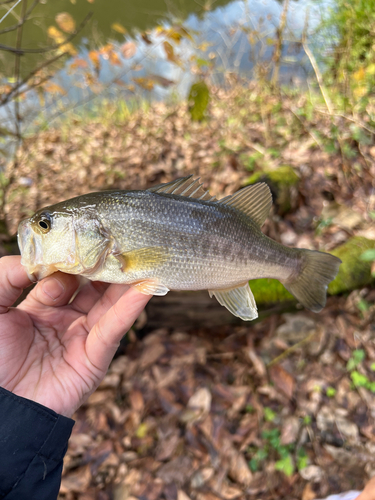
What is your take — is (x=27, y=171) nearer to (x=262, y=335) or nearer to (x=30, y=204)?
(x=30, y=204)

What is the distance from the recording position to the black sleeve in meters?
1.50

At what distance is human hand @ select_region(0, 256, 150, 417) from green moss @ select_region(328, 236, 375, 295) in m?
2.31

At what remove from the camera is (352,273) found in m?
3.20

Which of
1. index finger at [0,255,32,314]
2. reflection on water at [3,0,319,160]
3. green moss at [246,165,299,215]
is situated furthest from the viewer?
reflection on water at [3,0,319,160]

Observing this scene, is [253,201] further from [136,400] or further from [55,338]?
[136,400]

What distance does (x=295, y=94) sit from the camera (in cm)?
650

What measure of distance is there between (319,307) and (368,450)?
1.39 metres

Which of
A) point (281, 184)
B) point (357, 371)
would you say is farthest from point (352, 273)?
point (281, 184)

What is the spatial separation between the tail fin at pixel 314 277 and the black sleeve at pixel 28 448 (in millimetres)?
1693

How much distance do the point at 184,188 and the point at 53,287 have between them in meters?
1.01

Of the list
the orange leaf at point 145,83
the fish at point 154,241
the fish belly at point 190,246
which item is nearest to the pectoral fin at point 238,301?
the fish at point 154,241

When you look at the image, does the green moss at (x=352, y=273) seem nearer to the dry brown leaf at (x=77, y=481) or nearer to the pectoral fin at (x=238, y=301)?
the pectoral fin at (x=238, y=301)

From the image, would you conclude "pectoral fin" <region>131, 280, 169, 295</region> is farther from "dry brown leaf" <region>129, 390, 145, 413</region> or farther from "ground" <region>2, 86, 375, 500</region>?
"dry brown leaf" <region>129, 390, 145, 413</region>

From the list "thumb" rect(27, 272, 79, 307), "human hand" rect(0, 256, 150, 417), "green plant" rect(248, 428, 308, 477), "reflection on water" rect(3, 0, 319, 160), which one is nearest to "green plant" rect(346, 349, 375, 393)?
"green plant" rect(248, 428, 308, 477)
